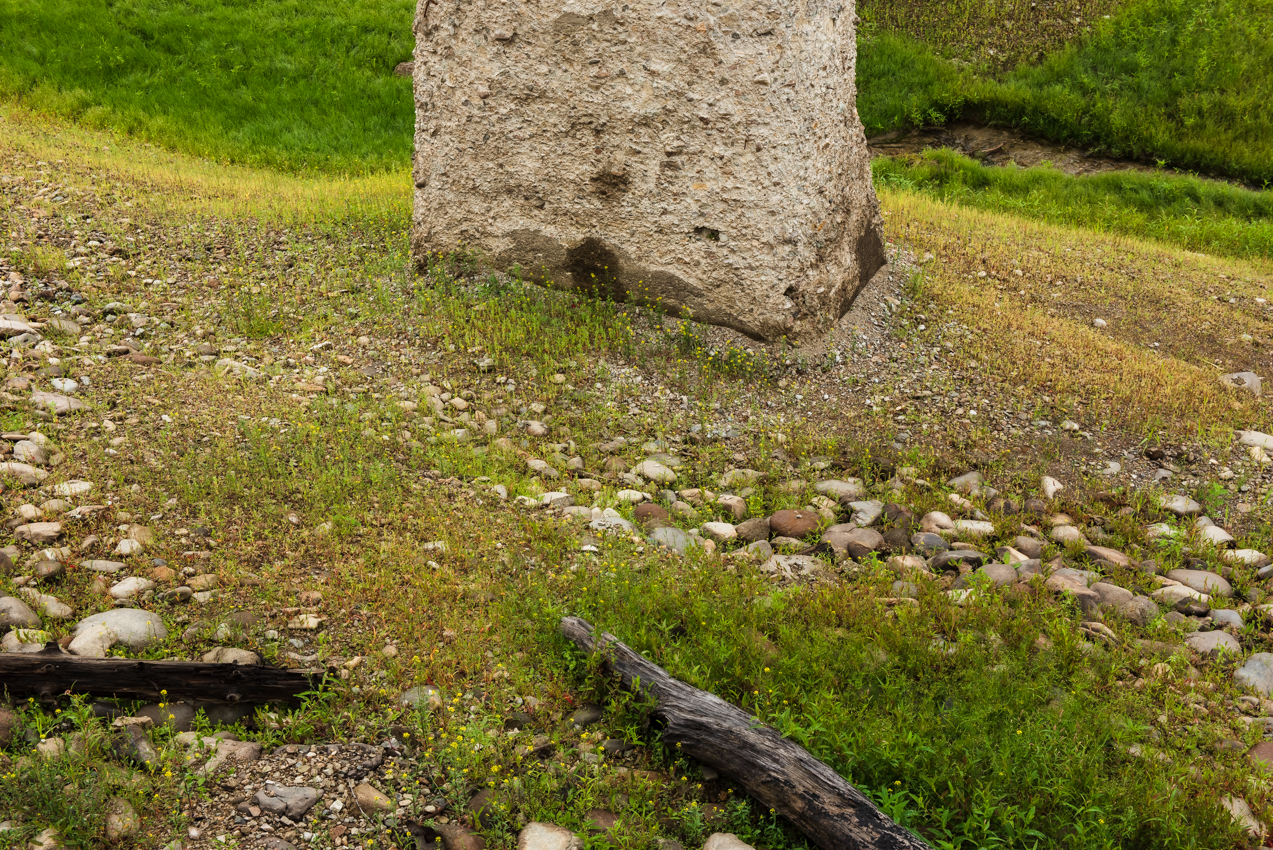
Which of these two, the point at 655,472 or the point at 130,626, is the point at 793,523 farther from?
the point at 130,626

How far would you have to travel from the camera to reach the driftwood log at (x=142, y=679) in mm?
3328

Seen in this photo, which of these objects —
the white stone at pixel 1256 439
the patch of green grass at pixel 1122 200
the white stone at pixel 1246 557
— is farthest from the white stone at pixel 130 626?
the patch of green grass at pixel 1122 200

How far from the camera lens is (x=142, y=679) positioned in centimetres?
342

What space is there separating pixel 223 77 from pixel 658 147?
10.7 meters

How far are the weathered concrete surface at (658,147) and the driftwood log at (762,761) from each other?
12.7ft

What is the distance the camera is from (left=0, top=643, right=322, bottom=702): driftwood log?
10.9 ft

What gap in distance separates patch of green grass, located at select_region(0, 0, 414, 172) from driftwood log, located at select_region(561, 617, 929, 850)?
1115 cm

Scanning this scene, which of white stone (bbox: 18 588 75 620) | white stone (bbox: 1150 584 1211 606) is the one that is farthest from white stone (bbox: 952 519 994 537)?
white stone (bbox: 18 588 75 620)

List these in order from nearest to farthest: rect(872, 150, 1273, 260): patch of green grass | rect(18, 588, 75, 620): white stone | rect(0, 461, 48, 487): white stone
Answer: rect(18, 588, 75, 620): white stone < rect(0, 461, 48, 487): white stone < rect(872, 150, 1273, 260): patch of green grass

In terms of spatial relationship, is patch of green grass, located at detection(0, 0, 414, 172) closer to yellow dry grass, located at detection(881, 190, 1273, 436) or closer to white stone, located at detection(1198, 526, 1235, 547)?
yellow dry grass, located at detection(881, 190, 1273, 436)

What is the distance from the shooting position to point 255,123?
13.7 m

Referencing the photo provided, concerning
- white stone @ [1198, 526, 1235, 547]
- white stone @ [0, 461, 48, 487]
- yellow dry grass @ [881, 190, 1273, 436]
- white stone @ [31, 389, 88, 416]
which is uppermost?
yellow dry grass @ [881, 190, 1273, 436]

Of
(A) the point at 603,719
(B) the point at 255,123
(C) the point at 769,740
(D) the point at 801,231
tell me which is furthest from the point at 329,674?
(B) the point at 255,123

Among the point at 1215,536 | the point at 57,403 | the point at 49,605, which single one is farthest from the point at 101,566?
the point at 1215,536
